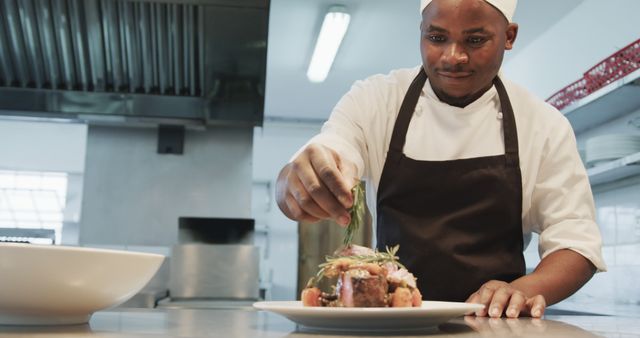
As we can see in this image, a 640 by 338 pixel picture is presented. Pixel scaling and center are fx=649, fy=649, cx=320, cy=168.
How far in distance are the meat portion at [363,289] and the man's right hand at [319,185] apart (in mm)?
125

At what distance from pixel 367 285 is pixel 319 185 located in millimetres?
193

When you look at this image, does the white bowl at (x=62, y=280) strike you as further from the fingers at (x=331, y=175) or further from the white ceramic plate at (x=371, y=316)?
the fingers at (x=331, y=175)

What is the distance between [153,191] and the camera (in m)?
3.30

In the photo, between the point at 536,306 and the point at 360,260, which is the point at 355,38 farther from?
the point at 360,260

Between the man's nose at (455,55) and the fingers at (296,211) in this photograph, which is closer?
the fingers at (296,211)

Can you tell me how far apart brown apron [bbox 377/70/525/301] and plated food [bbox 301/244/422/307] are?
2.01 feet

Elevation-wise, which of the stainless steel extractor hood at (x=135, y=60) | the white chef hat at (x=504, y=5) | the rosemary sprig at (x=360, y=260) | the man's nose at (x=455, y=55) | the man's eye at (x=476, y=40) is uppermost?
the stainless steel extractor hood at (x=135, y=60)

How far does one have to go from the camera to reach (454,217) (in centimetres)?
166

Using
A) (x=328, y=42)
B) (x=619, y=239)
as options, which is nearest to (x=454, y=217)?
(x=619, y=239)

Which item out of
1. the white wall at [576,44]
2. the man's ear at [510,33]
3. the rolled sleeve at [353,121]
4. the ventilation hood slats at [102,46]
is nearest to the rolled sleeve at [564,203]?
the man's ear at [510,33]

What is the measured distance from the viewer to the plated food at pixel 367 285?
92cm

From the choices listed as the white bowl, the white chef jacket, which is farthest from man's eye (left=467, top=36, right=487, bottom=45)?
the white bowl

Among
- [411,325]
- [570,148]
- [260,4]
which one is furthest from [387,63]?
[411,325]

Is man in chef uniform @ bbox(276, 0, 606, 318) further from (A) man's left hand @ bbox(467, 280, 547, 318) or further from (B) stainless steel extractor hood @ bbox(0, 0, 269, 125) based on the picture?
(B) stainless steel extractor hood @ bbox(0, 0, 269, 125)
